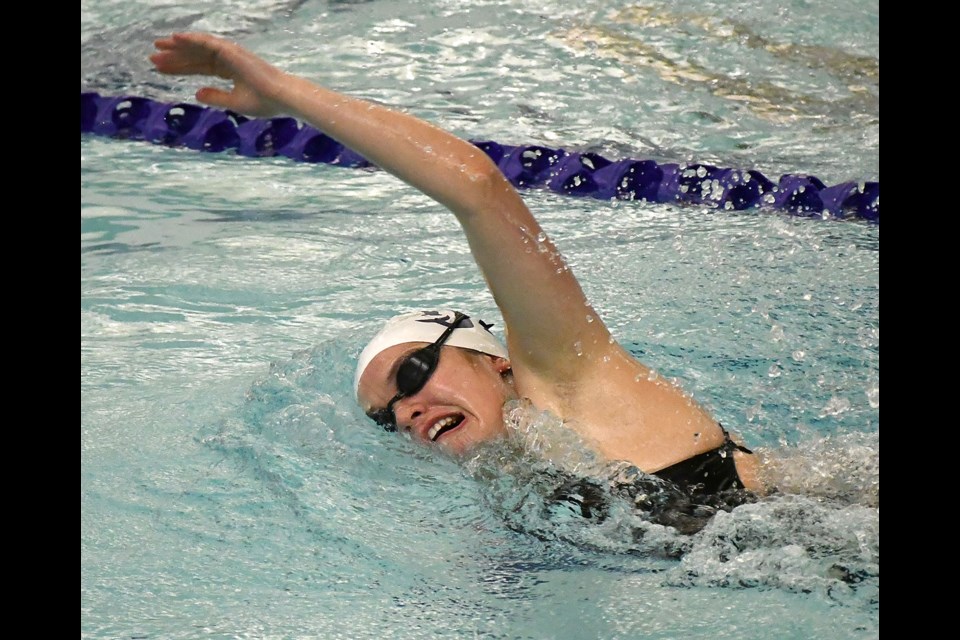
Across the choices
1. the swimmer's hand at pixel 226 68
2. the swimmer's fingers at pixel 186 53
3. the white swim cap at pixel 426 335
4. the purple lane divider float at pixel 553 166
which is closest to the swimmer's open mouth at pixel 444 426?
the white swim cap at pixel 426 335

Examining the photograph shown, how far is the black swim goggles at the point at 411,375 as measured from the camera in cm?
229

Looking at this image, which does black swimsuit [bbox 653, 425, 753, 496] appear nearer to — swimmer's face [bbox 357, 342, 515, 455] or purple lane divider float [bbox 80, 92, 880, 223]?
swimmer's face [bbox 357, 342, 515, 455]

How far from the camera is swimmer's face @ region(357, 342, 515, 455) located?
88.4 inches

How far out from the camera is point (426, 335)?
93.4 inches

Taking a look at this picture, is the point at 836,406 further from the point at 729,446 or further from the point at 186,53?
the point at 186,53

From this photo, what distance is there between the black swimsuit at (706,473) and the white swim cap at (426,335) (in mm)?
446

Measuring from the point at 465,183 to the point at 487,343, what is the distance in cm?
55

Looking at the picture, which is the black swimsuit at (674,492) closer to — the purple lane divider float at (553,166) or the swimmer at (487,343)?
the swimmer at (487,343)

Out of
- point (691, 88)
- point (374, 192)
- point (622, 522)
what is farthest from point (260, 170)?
point (622, 522)

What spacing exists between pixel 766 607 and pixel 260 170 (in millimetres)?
3551

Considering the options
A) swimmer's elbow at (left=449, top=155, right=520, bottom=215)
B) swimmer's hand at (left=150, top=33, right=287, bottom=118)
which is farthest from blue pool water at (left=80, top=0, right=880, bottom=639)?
swimmer's hand at (left=150, top=33, right=287, bottom=118)

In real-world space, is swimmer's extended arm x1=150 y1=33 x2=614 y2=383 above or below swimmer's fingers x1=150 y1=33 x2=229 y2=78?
below

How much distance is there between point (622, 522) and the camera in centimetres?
220
